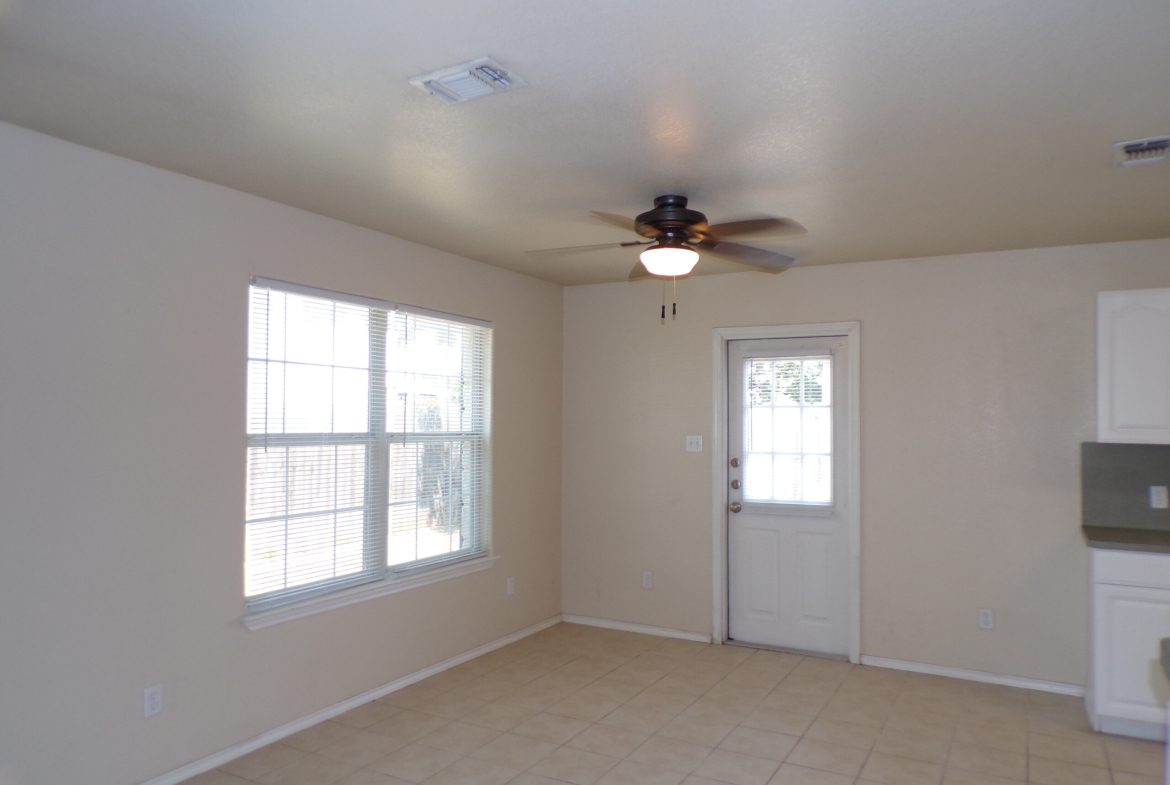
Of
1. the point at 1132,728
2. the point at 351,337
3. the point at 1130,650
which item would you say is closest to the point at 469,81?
the point at 351,337

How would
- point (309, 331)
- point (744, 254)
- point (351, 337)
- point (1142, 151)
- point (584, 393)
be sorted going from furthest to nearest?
point (584, 393)
point (351, 337)
point (309, 331)
point (744, 254)
point (1142, 151)

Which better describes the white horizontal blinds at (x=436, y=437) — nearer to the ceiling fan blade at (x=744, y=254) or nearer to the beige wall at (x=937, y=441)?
the beige wall at (x=937, y=441)

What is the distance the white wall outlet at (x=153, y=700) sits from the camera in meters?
3.09

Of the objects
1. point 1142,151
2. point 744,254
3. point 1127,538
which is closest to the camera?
point 1142,151

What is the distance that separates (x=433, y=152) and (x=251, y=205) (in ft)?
3.68

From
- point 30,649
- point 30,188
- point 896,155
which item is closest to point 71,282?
point 30,188

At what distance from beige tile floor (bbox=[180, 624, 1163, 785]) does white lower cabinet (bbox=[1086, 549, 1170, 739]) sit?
13 cm

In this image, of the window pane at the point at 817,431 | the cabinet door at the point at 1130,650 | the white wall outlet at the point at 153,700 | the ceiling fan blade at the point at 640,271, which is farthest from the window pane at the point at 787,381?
the white wall outlet at the point at 153,700

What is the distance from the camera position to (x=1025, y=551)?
14.6 feet

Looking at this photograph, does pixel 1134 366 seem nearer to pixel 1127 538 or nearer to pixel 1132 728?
pixel 1127 538

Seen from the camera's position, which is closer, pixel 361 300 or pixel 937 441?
pixel 361 300

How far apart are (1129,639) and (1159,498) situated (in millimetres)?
903

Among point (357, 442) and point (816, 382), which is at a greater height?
point (816, 382)

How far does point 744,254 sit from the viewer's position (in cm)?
340
